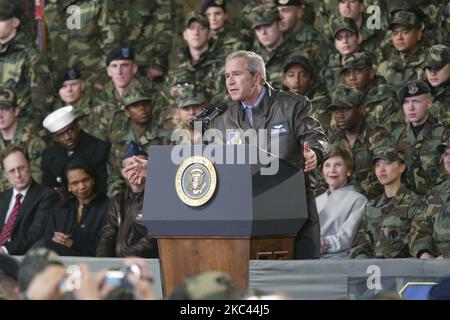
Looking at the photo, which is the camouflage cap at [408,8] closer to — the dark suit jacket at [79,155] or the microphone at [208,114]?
the dark suit jacket at [79,155]

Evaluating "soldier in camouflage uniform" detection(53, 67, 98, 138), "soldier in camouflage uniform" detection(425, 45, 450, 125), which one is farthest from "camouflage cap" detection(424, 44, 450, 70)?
"soldier in camouflage uniform" detection(53, 67, 98, 138)

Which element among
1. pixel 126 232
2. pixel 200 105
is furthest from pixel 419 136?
pixel 126 232

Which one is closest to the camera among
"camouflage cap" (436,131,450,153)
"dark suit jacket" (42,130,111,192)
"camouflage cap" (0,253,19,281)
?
"camouflage cap" (0,253,19,281)

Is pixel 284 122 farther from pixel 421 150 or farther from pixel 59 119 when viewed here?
pixel 59 119

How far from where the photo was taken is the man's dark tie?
28.2 feet

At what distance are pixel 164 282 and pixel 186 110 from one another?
3.31m

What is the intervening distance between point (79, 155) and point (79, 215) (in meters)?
0.51

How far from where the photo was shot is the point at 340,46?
8516mm

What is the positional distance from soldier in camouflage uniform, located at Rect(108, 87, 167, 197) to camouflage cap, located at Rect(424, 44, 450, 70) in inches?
82.7

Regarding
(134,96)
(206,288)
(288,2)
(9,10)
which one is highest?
(9,10)

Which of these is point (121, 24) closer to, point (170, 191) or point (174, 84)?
point (174, 84)

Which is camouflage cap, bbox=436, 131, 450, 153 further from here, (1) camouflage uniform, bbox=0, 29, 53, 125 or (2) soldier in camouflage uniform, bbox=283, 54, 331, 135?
(1) camouflage uniform, bbox=0, 29, 53, 125
